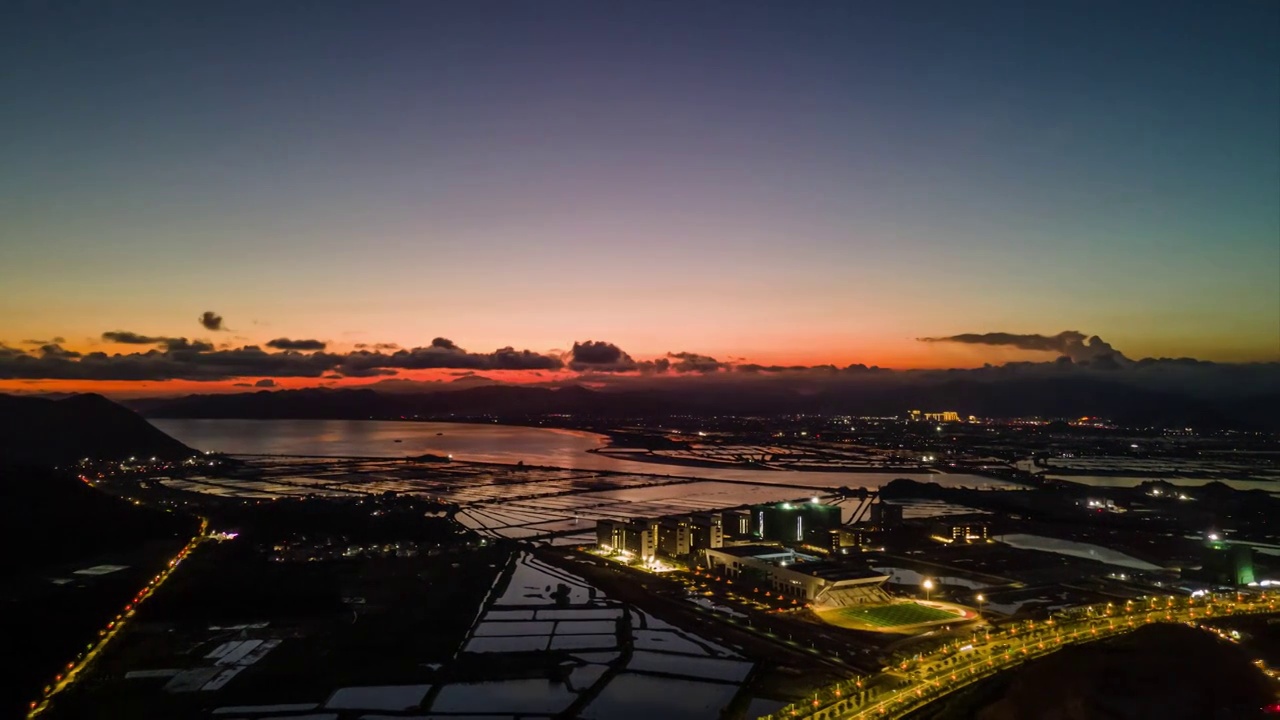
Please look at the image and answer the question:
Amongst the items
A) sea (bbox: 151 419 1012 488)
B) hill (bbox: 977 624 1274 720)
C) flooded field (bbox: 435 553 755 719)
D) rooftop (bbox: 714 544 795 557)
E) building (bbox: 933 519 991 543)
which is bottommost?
sea (bbox: 151 419 1012 488)

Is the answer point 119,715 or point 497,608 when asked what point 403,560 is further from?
point 119,715

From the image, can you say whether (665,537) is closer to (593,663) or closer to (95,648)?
(593,663)

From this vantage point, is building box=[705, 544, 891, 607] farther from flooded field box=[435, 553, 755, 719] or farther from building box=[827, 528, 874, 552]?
building box=[827, 528, 874, 552]

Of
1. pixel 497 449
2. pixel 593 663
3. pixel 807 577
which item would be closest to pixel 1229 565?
pixel 807 577

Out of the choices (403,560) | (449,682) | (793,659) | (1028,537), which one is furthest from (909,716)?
(1028,537)

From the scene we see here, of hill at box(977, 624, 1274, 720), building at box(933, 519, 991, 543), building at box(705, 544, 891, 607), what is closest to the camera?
hill at box(977, 624, 1274, 720)

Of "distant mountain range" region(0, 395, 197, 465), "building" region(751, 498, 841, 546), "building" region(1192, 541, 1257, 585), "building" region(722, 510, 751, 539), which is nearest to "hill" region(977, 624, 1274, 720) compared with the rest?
"building" region(1192, 541, 1257, 585)

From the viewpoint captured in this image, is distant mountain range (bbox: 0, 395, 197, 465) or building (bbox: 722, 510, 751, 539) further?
distant mountain range (bbox: 0, 395, 197, 465)
